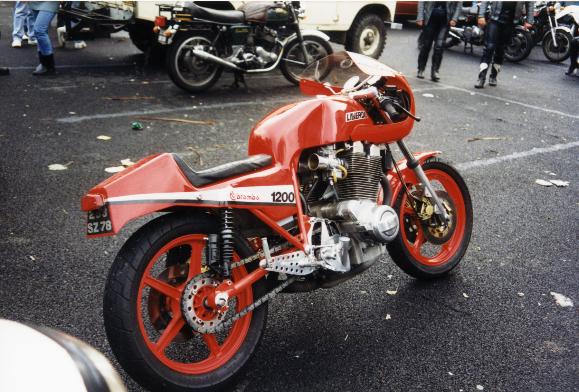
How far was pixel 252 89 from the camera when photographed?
8.63m

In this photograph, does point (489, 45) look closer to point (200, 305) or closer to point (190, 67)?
point (190, 67)

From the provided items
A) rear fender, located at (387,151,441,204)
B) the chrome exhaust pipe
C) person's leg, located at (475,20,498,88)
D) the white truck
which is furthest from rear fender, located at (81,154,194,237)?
person's leg, located at (475,20,498,88)

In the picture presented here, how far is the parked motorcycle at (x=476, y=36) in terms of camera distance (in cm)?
1274

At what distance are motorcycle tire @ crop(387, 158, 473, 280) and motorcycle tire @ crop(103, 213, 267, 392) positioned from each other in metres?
1.13

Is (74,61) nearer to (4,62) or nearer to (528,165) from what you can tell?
(4,62)

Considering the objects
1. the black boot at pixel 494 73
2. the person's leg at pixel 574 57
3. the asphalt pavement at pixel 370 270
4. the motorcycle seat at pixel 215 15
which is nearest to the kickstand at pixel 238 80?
the asphalt pavement at pixel 370 270

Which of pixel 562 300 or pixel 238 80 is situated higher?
pixel 238 80

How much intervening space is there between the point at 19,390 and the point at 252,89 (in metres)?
7.51

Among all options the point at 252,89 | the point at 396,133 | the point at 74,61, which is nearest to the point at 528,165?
the point at 396,133

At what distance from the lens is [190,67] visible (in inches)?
306

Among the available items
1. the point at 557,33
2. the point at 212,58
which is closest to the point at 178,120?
the point at 212,58

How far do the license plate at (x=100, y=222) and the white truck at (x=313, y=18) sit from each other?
646cm

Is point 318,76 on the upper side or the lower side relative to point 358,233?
upper

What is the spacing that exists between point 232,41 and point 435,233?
202 inches
